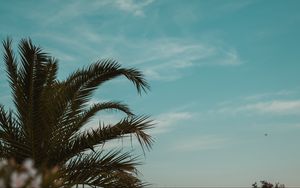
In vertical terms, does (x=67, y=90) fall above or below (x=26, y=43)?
below

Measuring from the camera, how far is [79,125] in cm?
1145

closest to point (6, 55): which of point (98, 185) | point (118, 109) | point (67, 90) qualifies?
point (67, 90)

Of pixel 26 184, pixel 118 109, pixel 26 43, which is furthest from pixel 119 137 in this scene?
pixel 26 184

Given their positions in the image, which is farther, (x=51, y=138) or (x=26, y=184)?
(x=51, y=138)

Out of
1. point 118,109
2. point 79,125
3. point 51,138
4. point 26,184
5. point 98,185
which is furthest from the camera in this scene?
point 118,109

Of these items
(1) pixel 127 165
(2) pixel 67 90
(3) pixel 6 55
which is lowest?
(1) pixel 127 165

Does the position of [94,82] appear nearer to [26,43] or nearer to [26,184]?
[26,43]

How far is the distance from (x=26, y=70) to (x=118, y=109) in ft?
8.86

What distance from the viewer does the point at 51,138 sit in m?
10.6

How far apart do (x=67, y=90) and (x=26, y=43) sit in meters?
1.29

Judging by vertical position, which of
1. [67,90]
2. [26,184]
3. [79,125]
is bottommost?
[26,184]

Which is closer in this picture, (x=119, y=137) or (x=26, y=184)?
(x=26, y=184)

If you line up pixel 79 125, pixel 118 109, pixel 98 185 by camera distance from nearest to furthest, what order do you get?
1. pixel 98 185
2. pixel 79 125
3. pixel 118 109

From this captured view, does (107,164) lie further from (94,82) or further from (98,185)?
(94,82)
